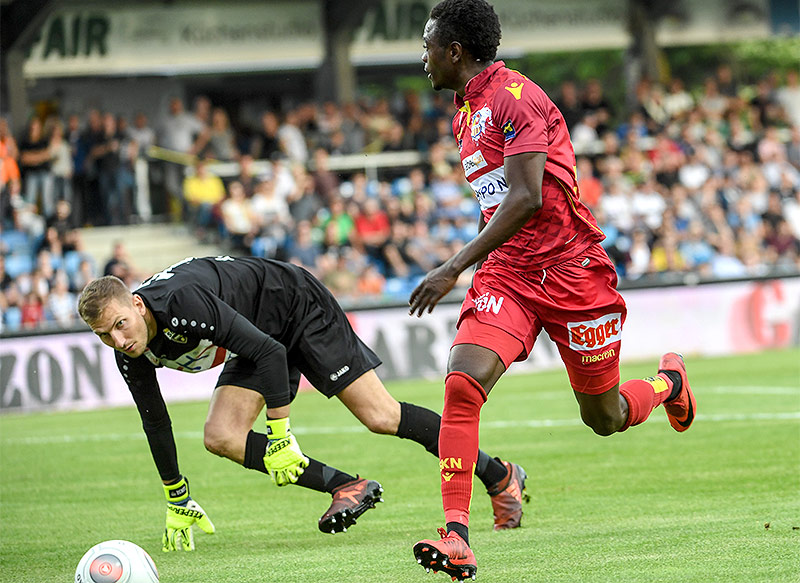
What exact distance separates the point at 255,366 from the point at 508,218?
1991 millimetres

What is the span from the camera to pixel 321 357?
6789mm

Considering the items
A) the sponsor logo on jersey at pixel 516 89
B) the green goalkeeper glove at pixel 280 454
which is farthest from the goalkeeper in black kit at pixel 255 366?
the sponsor logo on jersey at pixel 516 89

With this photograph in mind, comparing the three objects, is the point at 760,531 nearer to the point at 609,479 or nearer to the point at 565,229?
the point at 565,229

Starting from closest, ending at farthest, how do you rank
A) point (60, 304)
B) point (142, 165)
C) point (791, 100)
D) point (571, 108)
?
point (60, 304) → point (142, 165) → point (571, 108) → point (791, 100)

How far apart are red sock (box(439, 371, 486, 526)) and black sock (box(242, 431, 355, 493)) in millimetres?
1278

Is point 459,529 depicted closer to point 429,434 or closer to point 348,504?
point 348,504

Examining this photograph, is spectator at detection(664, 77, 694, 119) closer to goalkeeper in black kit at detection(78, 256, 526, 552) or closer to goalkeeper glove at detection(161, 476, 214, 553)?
goalkeeper in black kit at detection(78, 256, 526, 552)

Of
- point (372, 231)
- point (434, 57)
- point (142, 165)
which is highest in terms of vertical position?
point (434, 57)

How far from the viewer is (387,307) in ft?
57.1

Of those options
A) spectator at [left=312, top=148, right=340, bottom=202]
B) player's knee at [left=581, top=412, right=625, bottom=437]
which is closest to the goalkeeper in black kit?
player's knee at [left=581, top=412, right=625, bottom=437]

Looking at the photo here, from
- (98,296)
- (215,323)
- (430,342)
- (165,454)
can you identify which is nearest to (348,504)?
(165,454)

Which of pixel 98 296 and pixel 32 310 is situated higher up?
pixel 98 296

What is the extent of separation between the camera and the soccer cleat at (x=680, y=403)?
23.5 feet

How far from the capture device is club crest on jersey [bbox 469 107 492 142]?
219 inches
